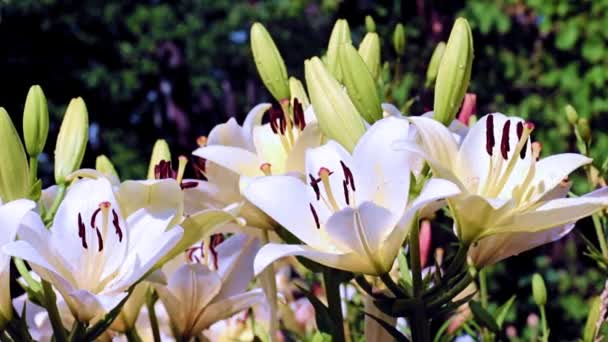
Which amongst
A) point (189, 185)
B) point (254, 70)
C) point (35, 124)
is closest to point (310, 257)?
point (189, 185)

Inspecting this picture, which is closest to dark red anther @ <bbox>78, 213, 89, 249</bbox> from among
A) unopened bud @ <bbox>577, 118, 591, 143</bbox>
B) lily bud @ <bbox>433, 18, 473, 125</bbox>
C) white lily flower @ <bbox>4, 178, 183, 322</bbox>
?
white lily flower @ <bbox>4, 178, 183, 322</bbox>

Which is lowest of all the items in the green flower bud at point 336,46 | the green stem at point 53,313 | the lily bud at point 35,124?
the green stem at point 53,313

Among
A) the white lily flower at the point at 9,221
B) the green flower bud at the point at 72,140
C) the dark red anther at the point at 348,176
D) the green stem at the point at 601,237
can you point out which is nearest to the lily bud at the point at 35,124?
the green flower bud at the point at 72,140

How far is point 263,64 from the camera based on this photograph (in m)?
0.63

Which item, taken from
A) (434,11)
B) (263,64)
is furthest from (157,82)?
(263,64)

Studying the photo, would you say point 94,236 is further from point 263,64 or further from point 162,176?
point 263,64

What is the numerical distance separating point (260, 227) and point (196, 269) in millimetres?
49

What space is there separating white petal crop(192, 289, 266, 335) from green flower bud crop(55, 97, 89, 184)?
0.13 metres

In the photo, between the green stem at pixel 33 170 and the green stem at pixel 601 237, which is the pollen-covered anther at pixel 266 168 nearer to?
the green stem at pixel 33 170

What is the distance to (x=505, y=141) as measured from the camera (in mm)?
522

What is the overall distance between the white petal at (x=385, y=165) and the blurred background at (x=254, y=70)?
303 mm

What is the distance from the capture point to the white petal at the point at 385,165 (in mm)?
474

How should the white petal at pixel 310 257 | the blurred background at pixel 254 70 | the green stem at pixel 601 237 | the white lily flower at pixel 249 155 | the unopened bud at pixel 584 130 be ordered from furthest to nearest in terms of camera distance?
the blurred background at pixel 254 70 → the unopened bud at pixel 584 130 → the green stem at pixel 601 237 → the white lily flower at pixel 249 155 → the white petal at pixel 310 257

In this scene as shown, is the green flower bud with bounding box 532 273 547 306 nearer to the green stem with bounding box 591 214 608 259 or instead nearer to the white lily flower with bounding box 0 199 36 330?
the green stem with bounding box 591 214 608 259
